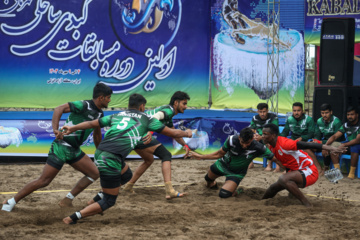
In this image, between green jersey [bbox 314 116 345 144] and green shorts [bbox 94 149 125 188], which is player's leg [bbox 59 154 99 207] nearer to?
green shorts [bbox 94 149 125 188]

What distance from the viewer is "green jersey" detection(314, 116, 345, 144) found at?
33.1ft

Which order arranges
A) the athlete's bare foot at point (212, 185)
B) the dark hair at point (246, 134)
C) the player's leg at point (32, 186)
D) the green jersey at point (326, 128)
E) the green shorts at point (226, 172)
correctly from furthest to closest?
the green jersey at point (326, 128) → the athlete's bare foot at point (212, 185) → the green shorts at point (226, 172) → the dark hair at point (246, 134) → the player's leg at point (32, 186)

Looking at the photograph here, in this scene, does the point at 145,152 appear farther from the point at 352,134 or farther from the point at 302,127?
the point at 352,134

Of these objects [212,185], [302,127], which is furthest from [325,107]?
[212,185]

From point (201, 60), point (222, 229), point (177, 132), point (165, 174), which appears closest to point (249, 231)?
point (222, 229)

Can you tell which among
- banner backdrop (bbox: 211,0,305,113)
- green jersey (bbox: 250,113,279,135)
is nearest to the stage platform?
green jersey (bbox: 250,113,279,135)

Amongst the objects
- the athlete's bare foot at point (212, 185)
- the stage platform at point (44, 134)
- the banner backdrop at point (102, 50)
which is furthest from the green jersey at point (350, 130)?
the banner backdrop at point (102, 50)

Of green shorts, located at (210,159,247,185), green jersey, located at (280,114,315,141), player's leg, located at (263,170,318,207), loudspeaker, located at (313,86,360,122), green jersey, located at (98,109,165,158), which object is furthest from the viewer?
loudspeaker, located at (313,86,360,122)

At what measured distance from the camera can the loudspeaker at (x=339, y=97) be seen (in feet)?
34.8

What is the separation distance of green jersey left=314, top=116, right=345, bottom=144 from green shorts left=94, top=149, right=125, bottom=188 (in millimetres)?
5856

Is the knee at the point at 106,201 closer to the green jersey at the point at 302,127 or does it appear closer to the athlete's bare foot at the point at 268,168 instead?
the athlete's bare foot at the point at 268,168

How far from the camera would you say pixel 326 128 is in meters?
10.2

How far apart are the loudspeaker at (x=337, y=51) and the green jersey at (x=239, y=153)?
4.02 m

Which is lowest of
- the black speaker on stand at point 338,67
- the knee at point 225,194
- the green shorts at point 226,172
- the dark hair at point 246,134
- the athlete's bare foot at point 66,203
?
the knee at point 225,194
